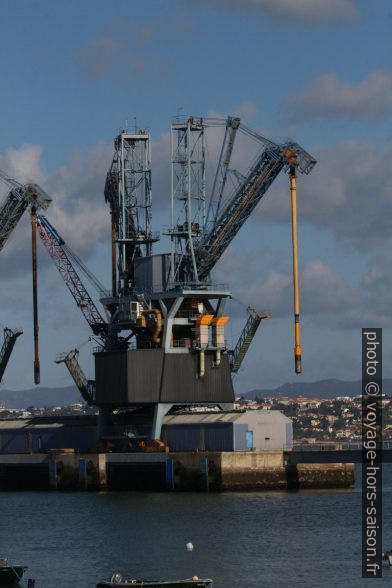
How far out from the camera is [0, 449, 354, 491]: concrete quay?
119525mm

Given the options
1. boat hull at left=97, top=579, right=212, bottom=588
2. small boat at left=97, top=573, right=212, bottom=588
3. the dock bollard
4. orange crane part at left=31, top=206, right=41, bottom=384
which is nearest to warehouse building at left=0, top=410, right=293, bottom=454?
the dock bollard

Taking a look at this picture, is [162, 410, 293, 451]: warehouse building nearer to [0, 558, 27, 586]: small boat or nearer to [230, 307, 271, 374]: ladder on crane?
[230, 307, 271, 374]: ladder on crane

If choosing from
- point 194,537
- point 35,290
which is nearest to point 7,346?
point 35,290

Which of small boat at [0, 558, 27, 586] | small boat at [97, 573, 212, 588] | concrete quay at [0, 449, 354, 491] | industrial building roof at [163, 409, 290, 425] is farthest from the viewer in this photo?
industrial building roof at [163, 409, 290, 425]

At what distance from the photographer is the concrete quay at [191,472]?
11953 cm

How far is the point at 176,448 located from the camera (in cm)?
12519

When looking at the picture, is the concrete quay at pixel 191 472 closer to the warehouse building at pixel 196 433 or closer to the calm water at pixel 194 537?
the calm water at pixel 194 537

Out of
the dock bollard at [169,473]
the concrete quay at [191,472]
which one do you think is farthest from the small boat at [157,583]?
the dock bollard at [169,473]

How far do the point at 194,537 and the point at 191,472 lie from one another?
89.2 feet

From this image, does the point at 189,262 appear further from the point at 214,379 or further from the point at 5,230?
the point at 5,230

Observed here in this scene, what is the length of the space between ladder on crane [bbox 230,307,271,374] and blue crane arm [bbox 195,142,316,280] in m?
6.85

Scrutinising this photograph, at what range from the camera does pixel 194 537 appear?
306 feet

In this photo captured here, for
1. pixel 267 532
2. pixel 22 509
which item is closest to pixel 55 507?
pixel 22 509

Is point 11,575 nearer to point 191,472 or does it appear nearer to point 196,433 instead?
point 191,472
